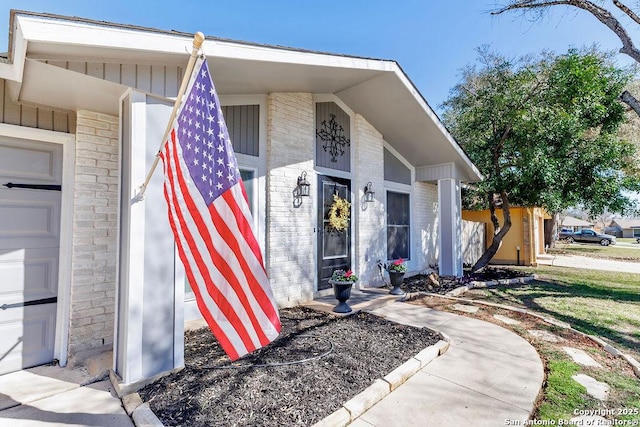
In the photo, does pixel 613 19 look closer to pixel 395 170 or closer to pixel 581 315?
pixel 395 170

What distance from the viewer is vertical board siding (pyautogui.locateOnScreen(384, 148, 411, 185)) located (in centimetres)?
792

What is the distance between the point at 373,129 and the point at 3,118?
6245 mm

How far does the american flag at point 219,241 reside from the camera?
76.2 inches

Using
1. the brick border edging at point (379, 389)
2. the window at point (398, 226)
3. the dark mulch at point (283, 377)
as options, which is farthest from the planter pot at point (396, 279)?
the brick border edging at point (379, 389)

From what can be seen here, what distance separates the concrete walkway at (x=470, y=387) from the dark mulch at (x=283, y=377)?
27cm

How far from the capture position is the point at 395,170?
26.9 ft

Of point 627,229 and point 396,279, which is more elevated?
point 627,229

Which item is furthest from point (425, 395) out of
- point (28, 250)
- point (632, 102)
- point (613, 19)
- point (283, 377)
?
point (613, 19)

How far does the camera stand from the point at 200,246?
6.48 feet

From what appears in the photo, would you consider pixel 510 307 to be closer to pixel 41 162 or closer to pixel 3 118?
pixel 41 162

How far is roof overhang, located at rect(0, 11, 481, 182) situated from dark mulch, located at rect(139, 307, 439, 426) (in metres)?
2.72

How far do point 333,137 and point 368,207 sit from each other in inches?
69.7

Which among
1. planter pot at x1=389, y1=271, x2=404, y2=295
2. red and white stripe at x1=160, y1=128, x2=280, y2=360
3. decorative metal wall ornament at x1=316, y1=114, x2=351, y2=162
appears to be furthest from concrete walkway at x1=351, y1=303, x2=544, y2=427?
decorative metal wall ornament at x1=316, y1=114, x2=351, y2=162

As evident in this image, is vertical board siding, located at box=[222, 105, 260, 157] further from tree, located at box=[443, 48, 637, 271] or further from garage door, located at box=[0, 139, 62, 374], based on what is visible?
tree, located at box=[443, 48, 637, 271]
